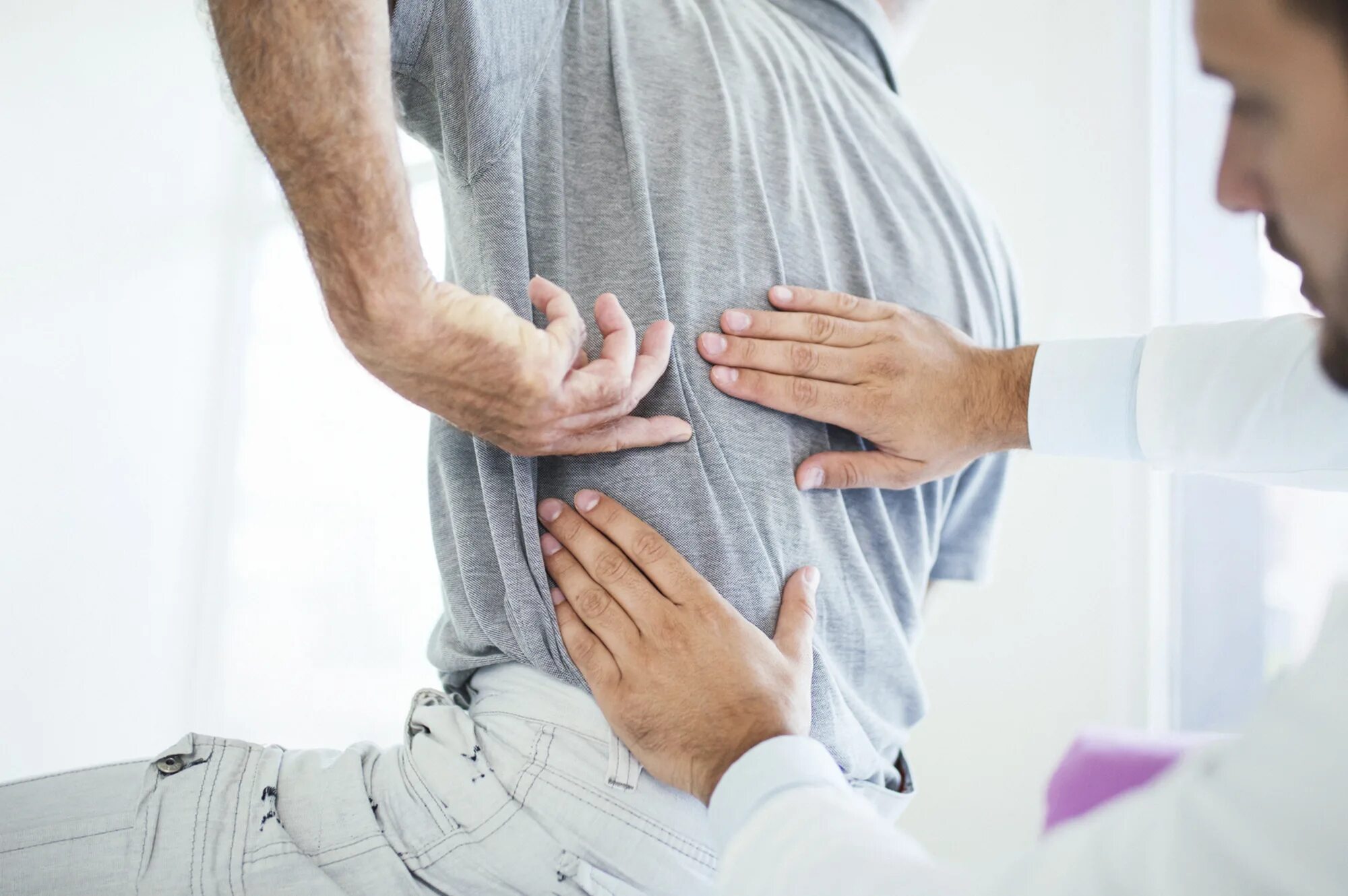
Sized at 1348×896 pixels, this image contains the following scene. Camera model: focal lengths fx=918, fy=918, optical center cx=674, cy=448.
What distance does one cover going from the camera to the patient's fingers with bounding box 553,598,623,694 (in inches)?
31.8

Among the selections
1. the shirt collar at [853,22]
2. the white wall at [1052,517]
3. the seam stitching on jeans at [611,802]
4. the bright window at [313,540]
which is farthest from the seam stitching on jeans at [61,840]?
the bright window at [313,540]

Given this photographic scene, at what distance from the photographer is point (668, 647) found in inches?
31.4

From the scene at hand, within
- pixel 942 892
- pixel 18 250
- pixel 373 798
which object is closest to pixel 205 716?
pixel 18 250

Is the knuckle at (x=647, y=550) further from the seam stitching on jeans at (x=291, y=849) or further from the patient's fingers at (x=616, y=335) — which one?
the seam stitching on jeans at (x=291, y=849)

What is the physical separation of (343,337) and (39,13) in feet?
8.40

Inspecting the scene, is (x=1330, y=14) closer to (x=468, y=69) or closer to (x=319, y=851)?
(x=468, y=69)

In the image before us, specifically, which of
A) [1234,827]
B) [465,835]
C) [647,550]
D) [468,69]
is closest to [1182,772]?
[1234,827]

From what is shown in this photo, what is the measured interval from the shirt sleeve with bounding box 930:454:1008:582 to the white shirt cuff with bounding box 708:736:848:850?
0.57 metres

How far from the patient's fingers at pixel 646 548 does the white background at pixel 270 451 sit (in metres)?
1.31

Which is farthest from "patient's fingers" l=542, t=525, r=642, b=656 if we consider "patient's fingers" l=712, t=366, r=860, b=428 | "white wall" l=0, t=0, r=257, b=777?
"white wall" l=0, t=0, r=257, b=777

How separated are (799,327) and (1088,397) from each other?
14.4 inches

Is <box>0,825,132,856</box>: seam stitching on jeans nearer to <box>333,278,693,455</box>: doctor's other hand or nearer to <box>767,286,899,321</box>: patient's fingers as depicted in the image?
<box>333,278,693,455</box>: doctor's other hand

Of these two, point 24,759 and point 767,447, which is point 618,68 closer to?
point 767,447

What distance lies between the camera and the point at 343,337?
28.4 inches
